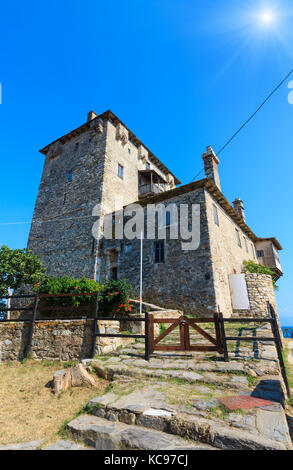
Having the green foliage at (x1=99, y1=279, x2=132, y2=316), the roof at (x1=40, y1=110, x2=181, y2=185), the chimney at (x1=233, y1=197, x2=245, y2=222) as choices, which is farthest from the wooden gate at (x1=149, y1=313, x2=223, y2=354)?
the roof at (x1=40, y1=110, x2=181, y2=185)

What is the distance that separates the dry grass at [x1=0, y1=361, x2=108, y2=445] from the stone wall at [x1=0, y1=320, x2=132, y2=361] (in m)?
0.45

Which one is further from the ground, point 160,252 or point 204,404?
point 160,252

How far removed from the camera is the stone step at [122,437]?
2369 mm

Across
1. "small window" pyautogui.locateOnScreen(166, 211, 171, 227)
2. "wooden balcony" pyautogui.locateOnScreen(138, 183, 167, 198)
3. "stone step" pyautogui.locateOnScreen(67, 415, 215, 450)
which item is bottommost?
"stone step" pyautogui.locateOnScreen(67, 415, 215, 450)

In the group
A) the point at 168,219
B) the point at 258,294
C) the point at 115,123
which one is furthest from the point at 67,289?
the point at 115,123

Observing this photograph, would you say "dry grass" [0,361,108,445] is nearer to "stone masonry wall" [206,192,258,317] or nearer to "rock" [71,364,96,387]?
"rock" [71,364,96,387]

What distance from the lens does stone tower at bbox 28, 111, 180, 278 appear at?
53.3 feet

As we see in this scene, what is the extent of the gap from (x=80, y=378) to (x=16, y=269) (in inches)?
387

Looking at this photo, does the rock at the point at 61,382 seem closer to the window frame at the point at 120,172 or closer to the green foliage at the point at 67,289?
the green foliage at the point at 67,289

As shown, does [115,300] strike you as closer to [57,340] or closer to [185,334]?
[57,340]

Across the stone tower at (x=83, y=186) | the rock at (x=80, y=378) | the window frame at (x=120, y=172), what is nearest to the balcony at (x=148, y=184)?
the stone tower at (x=83, y=186)

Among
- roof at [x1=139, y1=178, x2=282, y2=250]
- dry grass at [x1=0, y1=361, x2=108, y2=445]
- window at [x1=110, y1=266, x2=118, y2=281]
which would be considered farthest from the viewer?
window at [x1=110, y1=266, x2=118, y2=281]

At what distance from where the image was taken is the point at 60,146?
71.2 feet

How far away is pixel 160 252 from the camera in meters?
12.4
